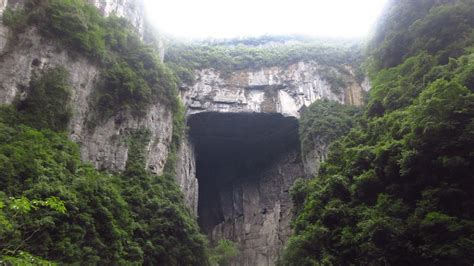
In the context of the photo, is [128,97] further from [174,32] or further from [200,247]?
[174,32]

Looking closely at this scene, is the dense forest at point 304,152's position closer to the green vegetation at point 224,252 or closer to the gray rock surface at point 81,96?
the green vegetation at point 224,252

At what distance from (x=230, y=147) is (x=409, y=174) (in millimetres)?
17926

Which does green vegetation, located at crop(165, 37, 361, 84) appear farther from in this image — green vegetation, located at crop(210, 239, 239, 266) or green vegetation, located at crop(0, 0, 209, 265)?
green vegetation, located at crop(210, 239, 239, 266)

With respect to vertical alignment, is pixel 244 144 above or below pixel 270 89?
below

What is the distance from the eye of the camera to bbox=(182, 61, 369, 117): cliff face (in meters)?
25.6

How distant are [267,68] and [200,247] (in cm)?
1539

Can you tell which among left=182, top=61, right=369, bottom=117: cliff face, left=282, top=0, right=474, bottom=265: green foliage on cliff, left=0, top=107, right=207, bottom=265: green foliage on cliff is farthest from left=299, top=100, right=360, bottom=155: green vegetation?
left=0, top=107, right=207, bottom=265: green foliage on cliff

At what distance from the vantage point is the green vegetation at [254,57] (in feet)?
90.6

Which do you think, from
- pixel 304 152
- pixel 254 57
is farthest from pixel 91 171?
pixel 254 57

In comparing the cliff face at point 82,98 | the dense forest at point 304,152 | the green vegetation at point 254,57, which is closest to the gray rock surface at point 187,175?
the dense forest at point 304,152

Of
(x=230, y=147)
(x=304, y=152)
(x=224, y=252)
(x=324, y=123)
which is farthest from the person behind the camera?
(x=230, y=147)

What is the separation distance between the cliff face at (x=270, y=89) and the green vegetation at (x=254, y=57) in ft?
1.51

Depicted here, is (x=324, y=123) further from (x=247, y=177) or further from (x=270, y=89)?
(x=247, y=177)

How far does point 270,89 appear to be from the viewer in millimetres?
26812
